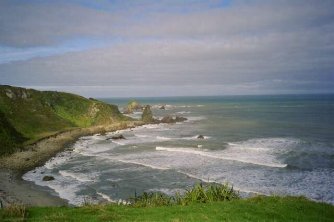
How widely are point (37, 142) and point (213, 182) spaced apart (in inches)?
1642

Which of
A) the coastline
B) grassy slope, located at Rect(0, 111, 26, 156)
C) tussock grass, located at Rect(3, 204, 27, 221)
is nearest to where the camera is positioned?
tussock grass, located at Rect(3, 204, 27, 221)

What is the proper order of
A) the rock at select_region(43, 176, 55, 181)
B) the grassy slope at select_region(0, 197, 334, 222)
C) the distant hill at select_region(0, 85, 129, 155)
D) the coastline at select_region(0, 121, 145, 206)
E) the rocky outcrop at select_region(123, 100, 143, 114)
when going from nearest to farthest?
1. the grassy slope at select_region(0, 197, 334, 222)
2. the coastline at select_region(0, 121, 145, 206)
3. the rock at select_region(43, 176, 55, 181)
4. the distant hill at select_region(0, 85, 129, 155)
5. the rocky outcrop at select_region(123, 100, 143, 114)

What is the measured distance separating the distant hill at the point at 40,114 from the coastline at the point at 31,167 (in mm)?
3029

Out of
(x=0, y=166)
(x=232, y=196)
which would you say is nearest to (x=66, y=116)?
(x=0, y=166)

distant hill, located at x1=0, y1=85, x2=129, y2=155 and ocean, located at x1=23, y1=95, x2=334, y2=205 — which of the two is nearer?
ocean, located at x1=23, y1=95, x2=334, y2=205

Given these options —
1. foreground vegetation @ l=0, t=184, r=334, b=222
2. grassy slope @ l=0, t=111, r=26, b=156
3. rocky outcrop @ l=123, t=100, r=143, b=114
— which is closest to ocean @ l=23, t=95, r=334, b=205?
grassy slope @ l=0, t=111, r=26, b=156

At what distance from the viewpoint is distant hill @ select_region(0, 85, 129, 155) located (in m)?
69.2

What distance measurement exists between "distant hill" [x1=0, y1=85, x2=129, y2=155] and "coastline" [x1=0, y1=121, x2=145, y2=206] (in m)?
3.03

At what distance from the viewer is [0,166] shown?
48.0m

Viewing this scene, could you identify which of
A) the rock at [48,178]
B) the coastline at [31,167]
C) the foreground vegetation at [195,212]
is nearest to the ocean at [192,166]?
the rock at [48,178]

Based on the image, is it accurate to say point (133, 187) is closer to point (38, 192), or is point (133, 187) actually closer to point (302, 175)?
point (38, 192)

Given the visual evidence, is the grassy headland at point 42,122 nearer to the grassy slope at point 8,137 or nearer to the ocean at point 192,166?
the grassy slope at point 8,137

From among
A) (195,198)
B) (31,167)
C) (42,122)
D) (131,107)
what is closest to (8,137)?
(31,167)

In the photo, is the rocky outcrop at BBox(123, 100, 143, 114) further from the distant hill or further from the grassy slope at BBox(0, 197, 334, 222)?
the grassy slope at BBox(0, 197, 334, 222)
